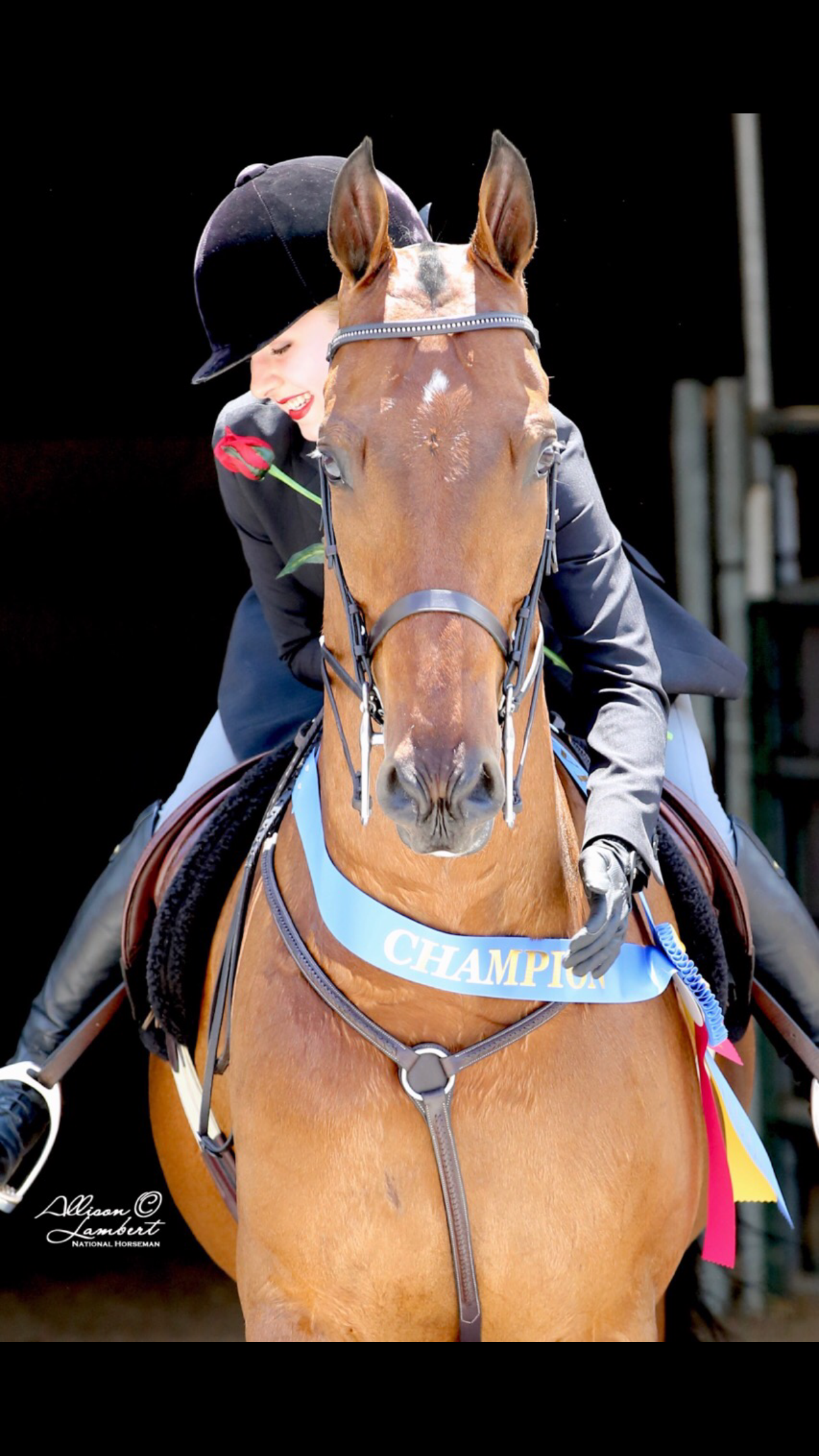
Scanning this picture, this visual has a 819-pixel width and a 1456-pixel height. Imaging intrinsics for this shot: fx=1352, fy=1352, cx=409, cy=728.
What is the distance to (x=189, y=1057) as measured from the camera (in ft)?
8.26

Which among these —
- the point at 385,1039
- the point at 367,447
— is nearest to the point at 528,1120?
the point at 385,1039

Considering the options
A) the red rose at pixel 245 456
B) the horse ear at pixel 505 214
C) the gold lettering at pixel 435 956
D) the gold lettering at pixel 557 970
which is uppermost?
the horse ear at pixel 505 214

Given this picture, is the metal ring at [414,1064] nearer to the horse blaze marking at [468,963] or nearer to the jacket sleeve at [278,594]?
the horse blaze marking at [468,963]

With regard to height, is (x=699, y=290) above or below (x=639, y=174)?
below

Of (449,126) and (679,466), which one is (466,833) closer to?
(449,126)

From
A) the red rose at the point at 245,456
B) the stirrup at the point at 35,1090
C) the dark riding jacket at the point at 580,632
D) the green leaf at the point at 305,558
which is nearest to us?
the dark riding jacket at the point at 580,632

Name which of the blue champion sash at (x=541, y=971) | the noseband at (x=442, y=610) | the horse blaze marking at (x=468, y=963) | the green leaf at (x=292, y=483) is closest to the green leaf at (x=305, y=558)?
the green leaf at (x=292, y=483)

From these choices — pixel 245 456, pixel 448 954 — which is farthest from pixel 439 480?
pixel 245 456

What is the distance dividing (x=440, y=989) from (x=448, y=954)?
2.3 inches

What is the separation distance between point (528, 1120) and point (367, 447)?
0.95 metres

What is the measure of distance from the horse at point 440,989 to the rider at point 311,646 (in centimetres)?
14

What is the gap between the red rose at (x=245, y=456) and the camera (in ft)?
8.09

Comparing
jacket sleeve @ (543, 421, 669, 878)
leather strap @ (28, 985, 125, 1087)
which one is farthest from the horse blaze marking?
leather strap @ (28, 985, 125, 1087)

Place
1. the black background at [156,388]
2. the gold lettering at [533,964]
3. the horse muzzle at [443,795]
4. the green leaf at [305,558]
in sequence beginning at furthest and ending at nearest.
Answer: the black background at [156,388]
the green leaf at [305,558]
the gold lettering at [533,964]
the horse muzzle at [443,795]
